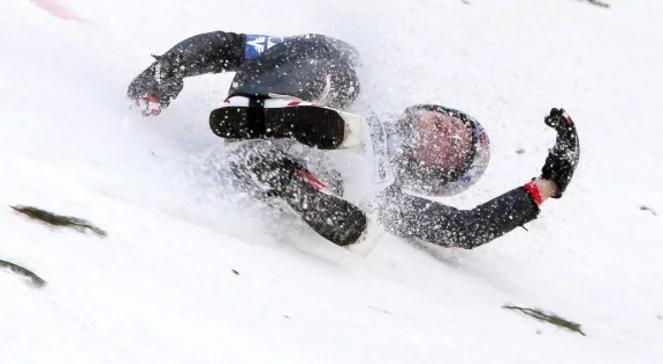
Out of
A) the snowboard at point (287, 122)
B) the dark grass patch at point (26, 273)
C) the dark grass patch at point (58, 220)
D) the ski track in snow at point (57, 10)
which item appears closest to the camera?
the dark grass patch at point (26, 273)

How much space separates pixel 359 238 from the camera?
8.39 feet

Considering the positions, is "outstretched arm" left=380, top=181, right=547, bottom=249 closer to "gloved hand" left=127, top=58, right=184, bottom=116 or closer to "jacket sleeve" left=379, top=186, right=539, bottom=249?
"jacket sleeve" left=379, top=186, right=539, bottom=249

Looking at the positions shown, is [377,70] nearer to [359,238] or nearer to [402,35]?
[402,35]

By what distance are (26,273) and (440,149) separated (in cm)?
163

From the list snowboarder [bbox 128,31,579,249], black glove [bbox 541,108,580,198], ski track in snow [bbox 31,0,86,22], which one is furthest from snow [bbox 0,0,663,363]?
black glove [bbox 541,108,580,198]

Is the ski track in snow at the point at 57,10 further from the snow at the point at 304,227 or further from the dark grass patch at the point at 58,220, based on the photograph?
the dark grass patch at the point at 58,220

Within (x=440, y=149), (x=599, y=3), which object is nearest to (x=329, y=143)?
(x=440, y=149)

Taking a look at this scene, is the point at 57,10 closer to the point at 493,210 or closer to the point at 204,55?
the point at 204,55

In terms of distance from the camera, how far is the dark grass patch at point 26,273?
1614mm

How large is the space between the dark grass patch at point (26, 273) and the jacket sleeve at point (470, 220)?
1.50m

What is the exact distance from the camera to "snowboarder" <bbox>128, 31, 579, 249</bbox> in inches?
101

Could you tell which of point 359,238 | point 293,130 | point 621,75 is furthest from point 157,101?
point 621,75

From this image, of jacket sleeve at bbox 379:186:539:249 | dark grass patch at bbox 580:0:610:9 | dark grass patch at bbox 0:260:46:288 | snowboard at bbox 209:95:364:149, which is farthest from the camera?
dark grass patch at bbox 580:0:610:9

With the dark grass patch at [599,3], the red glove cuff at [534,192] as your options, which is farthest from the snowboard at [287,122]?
the dark grass patch at [599,3]
